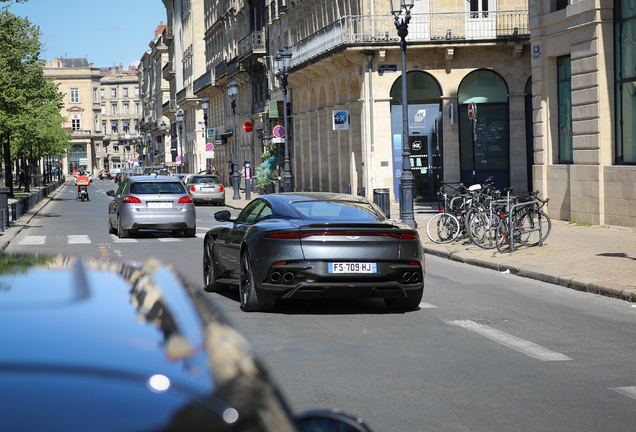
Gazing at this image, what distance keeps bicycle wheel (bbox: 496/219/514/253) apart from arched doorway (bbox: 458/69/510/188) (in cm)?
1805

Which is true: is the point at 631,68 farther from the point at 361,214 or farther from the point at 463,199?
→ the point at 361,214

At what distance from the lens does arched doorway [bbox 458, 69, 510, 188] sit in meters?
34.3

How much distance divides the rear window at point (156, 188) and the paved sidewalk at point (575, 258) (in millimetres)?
6346

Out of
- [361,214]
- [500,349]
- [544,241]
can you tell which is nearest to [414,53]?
[544,241]

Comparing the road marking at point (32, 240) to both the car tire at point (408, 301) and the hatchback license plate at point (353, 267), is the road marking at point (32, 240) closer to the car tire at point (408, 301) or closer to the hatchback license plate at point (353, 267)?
the car tire at point (408, 301)

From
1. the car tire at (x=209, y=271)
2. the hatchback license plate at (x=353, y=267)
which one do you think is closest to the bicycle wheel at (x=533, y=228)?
the car tire at (x=209, y=271)

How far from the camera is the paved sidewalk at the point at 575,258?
11.8 metres

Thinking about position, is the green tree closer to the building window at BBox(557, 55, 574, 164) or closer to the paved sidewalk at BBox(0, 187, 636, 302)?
the paved sidewalk at BBox(0, 187, 636, 302)

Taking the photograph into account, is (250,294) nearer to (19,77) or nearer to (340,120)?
(340,120)

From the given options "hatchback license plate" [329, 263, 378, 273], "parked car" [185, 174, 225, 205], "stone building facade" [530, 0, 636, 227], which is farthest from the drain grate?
"parked car" [185, 174, 225, 205]

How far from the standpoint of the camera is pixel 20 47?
4228 centimetres

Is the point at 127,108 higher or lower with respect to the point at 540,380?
higher

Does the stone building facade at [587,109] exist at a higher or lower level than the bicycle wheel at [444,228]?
higher

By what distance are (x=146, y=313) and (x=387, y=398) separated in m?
3.71
